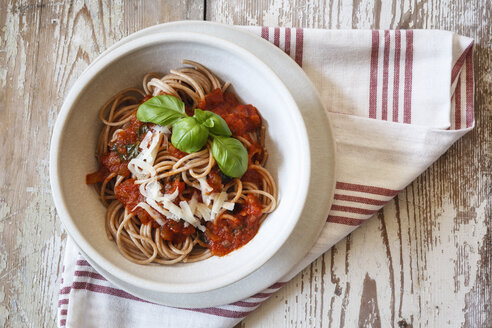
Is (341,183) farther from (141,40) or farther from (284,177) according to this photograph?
(141,40)

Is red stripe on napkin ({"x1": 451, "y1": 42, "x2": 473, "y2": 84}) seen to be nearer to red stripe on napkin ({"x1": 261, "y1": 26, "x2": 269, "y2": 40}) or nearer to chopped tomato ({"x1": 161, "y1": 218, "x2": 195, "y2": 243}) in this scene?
red stripe on napkin ({"x1": 261, "y1": 26, "x2": 269, "y2": 40})

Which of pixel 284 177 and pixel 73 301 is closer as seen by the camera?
pixel 284 177

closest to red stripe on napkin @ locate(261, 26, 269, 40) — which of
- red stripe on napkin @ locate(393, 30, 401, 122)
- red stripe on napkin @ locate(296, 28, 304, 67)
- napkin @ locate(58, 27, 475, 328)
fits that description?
napkin @ locate(58, 27, 475, 328)

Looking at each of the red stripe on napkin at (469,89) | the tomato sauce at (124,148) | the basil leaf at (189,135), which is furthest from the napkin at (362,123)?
the basil leaf at (189,135)

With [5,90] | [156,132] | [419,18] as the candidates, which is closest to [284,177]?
[156,132]

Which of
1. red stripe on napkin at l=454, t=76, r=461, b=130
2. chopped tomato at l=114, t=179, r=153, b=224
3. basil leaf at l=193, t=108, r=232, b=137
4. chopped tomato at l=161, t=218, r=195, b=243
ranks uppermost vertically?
red stripe on napkin at l=454, t=76, r=461, b=130

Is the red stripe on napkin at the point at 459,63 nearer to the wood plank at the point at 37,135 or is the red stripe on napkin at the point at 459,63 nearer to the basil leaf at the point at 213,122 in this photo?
the basil leaf at the point at 213,122
